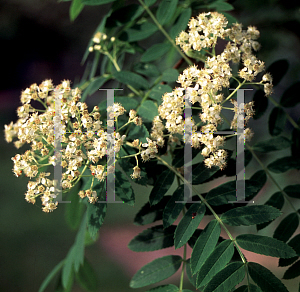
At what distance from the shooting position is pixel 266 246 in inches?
39.8

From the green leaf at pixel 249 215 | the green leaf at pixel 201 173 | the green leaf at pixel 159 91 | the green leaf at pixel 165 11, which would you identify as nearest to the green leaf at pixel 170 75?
the green leaf at pixel 159 91

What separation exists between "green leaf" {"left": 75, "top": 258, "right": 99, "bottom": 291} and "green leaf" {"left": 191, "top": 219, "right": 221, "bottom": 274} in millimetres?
948

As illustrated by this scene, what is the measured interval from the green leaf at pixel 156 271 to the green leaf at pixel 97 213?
0.98 ft

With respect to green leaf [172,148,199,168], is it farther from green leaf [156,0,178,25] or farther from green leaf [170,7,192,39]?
green leaf [156,0,178,25]

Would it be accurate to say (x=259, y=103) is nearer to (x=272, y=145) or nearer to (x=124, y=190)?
(x=272, y=145)

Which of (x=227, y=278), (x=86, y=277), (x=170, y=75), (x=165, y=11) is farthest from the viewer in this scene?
(x=86, y=277)

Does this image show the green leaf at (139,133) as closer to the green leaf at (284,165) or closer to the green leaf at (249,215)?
the green leaf at (249,215)

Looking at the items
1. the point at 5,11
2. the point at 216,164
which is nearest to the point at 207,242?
the point at 216,164

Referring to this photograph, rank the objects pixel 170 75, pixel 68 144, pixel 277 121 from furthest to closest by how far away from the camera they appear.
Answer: pixel 277 121, pixel 170 75, pixel 68 144

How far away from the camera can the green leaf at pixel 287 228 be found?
4.33 ft

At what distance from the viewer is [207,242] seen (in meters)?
1.07

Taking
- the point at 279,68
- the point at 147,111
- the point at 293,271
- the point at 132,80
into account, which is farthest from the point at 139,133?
the point at 279,68

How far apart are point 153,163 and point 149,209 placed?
0.63 ft

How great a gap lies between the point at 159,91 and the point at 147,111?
121 millimetres
